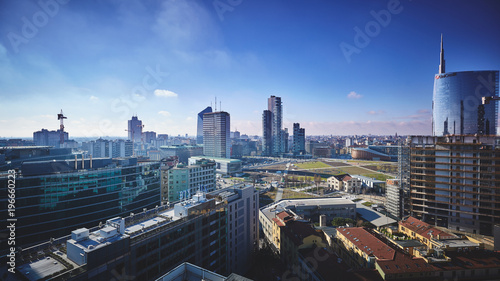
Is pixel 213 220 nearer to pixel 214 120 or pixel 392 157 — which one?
pixel 214 120

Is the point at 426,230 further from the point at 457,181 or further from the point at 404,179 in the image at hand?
the point at 404,179

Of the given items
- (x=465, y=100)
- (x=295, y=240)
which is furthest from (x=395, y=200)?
(x=465, y=100)

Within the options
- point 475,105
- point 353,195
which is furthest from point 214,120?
point 475,105

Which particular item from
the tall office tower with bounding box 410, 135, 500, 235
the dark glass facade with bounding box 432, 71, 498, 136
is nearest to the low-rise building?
the tall office tower with bounding box 410, 135, 500, 235

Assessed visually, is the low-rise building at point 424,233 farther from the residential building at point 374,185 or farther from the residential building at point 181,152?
the residential building at point 181,152

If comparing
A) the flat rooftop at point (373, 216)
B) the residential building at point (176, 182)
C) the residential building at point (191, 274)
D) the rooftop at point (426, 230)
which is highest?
the residential building at point (191, 274)

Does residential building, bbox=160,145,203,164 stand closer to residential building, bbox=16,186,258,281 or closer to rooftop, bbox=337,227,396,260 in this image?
residential building, bbox=16,186,258,281

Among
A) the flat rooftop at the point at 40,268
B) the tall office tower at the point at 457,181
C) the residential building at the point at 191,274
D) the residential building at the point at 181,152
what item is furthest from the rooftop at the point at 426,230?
the residential building at the point at 181,152
